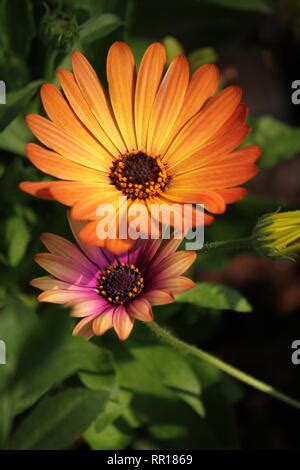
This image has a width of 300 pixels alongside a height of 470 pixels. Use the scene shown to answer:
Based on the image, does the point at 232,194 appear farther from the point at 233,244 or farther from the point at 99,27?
the point at 99,27

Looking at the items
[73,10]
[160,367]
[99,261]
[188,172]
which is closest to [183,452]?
[160,367]

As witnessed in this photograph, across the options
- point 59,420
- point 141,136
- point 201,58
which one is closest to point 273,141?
point 201,58

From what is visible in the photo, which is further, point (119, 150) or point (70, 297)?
point (119, 150)

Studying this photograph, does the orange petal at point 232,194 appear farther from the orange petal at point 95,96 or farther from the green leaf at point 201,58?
the green leaf at point 201,58

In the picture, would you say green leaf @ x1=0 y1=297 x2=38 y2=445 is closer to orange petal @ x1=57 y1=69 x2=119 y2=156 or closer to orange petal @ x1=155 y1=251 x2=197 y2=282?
orange petal @ x1=155 y1=251 x2=197 y2=282

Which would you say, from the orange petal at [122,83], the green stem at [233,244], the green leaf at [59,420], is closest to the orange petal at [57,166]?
the orange petal at [122,83]

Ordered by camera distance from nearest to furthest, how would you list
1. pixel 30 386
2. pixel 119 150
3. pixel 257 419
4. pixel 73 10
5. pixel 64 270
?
pixel 30 386
pixel 64 270
pixel 119 150
pixel 73 10
pixel 257 419

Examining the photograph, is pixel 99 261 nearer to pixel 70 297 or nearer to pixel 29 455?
pixel 70 297

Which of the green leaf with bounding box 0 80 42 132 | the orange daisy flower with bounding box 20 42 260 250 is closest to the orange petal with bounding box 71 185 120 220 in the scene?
the orange daisy flower with bounding box 20 42 260 250
